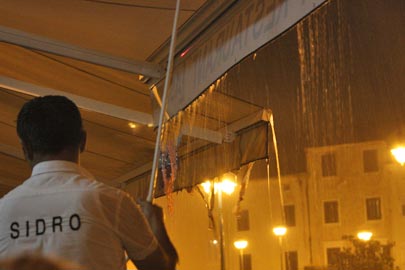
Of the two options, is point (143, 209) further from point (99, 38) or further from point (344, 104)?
point (344, 104)

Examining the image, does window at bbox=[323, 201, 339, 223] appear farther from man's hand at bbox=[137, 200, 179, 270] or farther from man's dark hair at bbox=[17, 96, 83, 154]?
man's dark hair at bbox=[17, 96, 83, 154]

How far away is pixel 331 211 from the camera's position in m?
40.9

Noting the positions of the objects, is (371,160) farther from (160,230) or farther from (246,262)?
(160,230)

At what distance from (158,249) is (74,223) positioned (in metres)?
0.27

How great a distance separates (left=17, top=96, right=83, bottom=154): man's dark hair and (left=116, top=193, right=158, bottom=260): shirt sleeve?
0.83 feet

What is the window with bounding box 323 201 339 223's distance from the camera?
132ft

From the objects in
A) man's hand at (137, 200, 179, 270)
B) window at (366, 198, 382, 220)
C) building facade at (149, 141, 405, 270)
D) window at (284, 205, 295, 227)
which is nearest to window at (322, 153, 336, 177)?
building facade at (149, 141, 405, 270)

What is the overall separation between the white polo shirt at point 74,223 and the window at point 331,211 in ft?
127

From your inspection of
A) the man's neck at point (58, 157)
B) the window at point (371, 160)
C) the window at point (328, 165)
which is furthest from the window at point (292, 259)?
the man's neck at point (58, 157)

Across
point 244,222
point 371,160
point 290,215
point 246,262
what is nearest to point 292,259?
point 290,215

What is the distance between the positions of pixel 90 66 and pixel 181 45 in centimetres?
173

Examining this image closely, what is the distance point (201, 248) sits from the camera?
53.4 ft

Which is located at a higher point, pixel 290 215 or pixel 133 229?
pixel 290 215

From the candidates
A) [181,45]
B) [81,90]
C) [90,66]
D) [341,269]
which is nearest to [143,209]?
[181,45]
